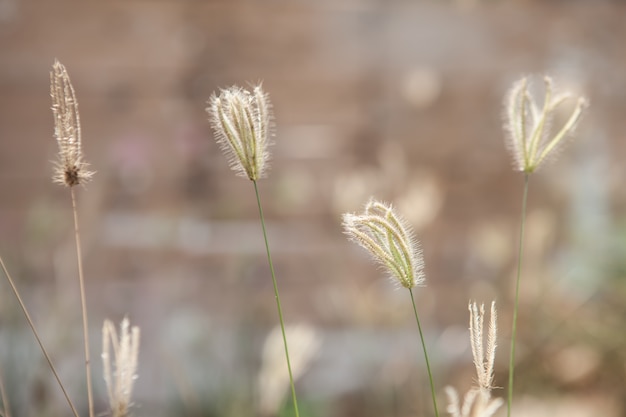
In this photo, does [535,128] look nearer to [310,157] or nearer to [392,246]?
[392,246]

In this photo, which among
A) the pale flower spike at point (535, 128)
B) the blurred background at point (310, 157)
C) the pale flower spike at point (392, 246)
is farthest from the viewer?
the blurred background at point (310, 157)

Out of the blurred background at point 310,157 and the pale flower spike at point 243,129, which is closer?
the pale flower spike at point 243,129

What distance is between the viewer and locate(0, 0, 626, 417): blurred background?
3.25 metres

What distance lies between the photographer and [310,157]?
145 inches

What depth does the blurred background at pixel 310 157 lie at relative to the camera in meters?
3.25

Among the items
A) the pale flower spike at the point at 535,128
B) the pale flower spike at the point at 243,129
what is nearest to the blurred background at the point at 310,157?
the pale flower spike at the point at 535,128

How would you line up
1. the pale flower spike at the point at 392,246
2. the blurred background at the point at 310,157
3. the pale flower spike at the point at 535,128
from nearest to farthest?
the pale flower spike at the point at 392,246, the pale flower spike at the point at 535,128, the blurred background at the point at 310,157

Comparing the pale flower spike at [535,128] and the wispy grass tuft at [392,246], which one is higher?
the pale flower spike at [535,128]

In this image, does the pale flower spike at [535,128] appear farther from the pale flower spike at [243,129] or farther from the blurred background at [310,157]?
the blurred background at [310,157]

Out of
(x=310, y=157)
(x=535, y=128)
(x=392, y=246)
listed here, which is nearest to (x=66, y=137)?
(x=392, y=246)

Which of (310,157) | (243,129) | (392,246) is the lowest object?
(392,246)

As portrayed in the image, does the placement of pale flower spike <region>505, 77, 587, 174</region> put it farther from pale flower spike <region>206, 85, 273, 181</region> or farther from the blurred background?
the blurred background

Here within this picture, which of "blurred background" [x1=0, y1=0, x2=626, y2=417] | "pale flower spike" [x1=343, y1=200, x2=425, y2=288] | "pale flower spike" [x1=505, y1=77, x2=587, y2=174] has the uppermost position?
"blurred background" [x1=0, y1=0, x2=626, y2=417]

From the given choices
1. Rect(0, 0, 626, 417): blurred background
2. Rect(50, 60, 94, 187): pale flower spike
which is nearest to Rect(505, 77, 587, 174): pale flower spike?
Rect(50, 60, 94, 187): pale flower spike
